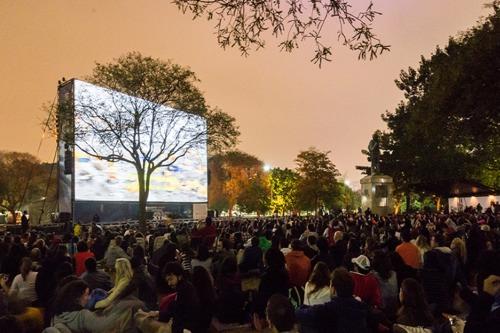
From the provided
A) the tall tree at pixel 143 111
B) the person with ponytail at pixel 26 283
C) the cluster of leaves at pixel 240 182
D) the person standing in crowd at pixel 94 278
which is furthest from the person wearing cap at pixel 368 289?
the cluster of leaves at pixel 240 182

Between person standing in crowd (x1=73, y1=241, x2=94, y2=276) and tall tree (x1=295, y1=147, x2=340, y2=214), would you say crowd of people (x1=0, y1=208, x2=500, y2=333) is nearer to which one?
person standing in crowd (x1=73, y1=241, x2=94, y2=276)

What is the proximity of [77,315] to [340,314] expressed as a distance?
2651mm

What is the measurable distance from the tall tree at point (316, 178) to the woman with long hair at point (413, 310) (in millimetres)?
61805

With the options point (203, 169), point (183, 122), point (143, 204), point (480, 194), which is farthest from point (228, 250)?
point (480, 194)

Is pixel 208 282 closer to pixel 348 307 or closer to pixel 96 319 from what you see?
pixel 96 319

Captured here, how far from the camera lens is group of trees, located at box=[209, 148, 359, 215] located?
6725 cm

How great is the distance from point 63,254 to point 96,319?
12.2 ft

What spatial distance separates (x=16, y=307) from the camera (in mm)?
4898

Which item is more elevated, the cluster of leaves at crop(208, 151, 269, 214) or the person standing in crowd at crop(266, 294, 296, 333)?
the cluster of leaves at crop(208, 151, 269, 214)

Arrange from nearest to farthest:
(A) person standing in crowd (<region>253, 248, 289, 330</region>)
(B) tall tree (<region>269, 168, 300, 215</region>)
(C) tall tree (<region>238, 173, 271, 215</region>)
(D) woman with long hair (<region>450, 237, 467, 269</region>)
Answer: (A) person standing in crowd (<region>253, 248, 289, 330</region>) < (D) woman with long hair (<region>450, 237, 467, 269</region>) < (B) tall tree (<region>269, 168, 300, 215</region>) < (C) tall tree (<region>238, 173, 271, 215</region>)

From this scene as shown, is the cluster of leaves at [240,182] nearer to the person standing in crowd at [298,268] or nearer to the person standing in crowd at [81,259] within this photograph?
the person standing in crowd at [81,259]

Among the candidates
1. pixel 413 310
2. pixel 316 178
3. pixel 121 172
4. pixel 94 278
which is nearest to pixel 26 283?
pixel 94 278

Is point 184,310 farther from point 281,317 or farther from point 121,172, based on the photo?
point 121,172

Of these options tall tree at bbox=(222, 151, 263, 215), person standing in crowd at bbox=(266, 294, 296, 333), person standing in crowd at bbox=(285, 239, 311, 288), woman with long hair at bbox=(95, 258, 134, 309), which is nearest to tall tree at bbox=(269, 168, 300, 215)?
tall tree at bbox=(222, 151, 263, 215)
